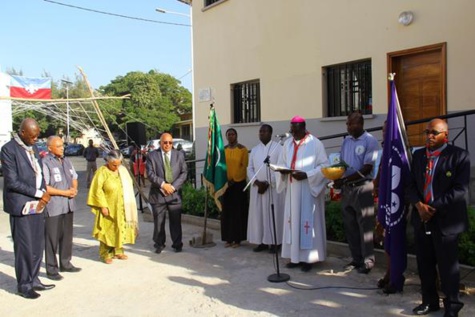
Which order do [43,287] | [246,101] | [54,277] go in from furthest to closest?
[246,101], [54,277], [43,287]

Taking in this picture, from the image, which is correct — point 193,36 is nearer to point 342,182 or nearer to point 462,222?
point 342,182

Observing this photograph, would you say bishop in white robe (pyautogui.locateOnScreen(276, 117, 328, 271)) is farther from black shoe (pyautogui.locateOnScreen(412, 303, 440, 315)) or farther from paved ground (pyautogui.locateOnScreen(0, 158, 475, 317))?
black shoe (pyautogui.locateOnScreen(412, 303, 440, 315))

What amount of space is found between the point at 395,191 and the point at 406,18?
4569mm

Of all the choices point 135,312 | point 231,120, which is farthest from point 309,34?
point 135,312

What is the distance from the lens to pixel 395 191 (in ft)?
15.3

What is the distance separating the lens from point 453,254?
412 cm

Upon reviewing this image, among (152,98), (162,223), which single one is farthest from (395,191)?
(152,98)

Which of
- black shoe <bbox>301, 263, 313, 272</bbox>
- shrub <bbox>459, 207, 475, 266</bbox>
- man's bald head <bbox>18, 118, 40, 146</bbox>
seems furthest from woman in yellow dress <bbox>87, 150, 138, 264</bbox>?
shrub <bbox>459, 207, 475, 266</bbox>

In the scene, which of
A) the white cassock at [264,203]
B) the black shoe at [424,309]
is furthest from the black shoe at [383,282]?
the white cassock at [264,203]

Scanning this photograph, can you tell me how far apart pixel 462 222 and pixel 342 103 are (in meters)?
5.76

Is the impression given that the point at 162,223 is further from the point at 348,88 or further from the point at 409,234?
the point at 348,88

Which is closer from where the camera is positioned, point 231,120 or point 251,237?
point 251,237

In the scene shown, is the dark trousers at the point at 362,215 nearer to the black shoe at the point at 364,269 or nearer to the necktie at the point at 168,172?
the black shoe at the point at 364,269

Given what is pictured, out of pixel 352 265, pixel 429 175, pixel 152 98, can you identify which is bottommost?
A: pixel 352 265
